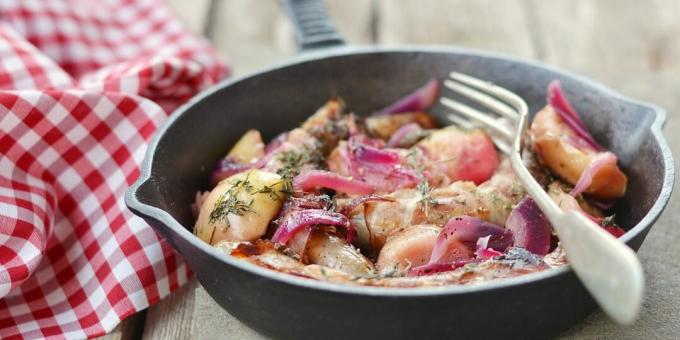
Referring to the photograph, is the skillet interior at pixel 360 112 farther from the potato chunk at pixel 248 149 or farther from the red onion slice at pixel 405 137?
the red onion slice at pixel 405 137

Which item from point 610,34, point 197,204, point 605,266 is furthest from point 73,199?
point 610,34

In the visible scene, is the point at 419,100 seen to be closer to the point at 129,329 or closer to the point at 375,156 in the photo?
the point at 375,156

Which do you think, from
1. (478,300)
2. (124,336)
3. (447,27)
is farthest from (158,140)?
(447,27)

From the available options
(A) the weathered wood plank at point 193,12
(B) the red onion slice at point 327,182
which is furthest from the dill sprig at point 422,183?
(A) the weathered wood plank at point 193,12

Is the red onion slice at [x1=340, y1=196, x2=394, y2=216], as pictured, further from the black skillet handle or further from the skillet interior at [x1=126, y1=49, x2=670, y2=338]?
the black skillet handle

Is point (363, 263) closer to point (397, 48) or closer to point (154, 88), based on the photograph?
point (397, 48)

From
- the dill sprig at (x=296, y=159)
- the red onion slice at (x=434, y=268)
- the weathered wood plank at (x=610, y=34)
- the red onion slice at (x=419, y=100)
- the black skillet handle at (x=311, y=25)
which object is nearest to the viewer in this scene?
the red onion slice at (x=434, y=268)

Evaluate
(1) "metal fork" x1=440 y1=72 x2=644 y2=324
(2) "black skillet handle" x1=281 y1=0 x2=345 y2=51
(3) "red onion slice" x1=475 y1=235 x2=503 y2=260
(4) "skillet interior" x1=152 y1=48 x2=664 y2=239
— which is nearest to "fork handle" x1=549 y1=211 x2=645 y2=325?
(1) "metal fork" x1=440 y1=72 x2=644 y2=324
